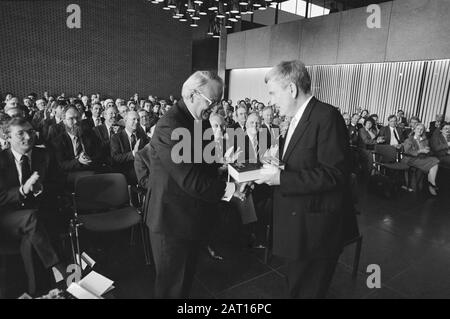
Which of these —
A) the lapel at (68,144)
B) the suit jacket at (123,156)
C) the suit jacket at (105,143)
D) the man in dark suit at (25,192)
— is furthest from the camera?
the suit jacket at (105,143)

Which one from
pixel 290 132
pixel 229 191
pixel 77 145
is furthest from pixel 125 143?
pixel 290 132

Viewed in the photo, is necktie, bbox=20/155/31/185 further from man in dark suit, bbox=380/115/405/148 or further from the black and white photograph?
man in dark suit, bbox=380/115/405/148

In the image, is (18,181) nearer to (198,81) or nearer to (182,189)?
(182,189)

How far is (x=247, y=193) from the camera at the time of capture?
214 centimetres

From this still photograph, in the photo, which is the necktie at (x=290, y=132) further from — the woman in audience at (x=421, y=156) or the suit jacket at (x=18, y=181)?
the woman in audience at (x=421, y=156)

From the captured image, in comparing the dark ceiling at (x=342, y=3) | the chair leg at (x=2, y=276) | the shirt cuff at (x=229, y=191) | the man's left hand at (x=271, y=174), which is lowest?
the chair leg at (x=2, y=276)

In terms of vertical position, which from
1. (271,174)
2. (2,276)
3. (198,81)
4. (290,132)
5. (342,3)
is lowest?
(2,276)

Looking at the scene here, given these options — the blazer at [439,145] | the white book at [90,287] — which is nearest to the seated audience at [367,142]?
the blazer at [439,145]

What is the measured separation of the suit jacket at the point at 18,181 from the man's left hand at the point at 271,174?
2.18 metres

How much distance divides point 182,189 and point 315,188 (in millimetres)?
712

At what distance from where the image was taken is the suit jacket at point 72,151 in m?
4.12

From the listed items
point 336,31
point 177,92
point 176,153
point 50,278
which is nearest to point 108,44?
point 177,92

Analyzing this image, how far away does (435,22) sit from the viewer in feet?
26.1

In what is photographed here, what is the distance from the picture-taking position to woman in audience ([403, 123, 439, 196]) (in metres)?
6.03
